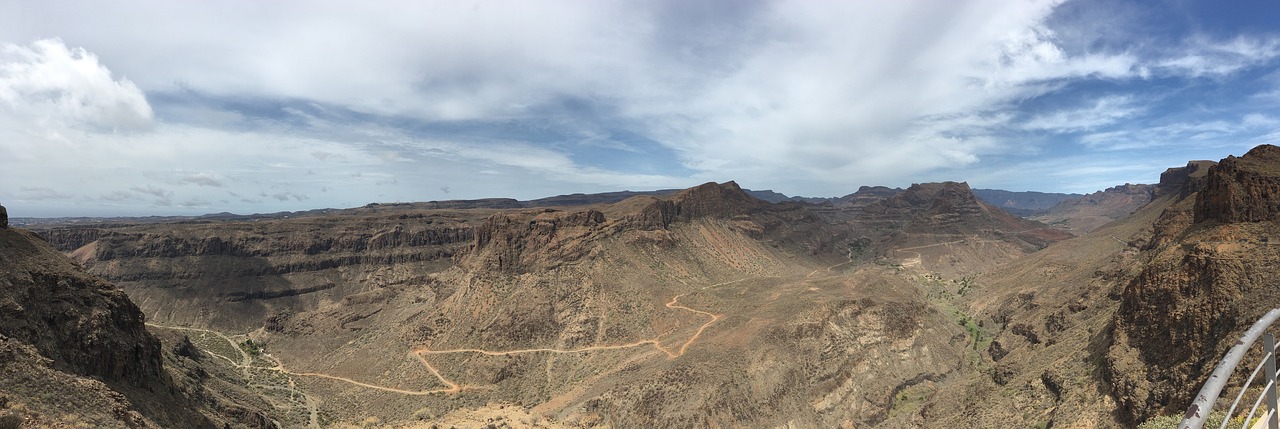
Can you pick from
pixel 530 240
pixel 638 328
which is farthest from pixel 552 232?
pixel 638 328

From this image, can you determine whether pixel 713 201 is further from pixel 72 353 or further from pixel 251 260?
pixel 72 353

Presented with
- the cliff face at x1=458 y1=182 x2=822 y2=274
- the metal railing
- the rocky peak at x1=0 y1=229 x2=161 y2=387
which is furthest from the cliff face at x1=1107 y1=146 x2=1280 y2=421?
the cliff face at x1=458 y1=182 x2=822 y2=274

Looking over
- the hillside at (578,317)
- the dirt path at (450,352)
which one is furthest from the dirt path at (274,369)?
the hillside at (578,317)

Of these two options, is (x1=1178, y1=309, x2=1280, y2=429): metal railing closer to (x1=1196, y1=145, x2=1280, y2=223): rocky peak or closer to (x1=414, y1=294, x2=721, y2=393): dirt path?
(x1=1196, y1=145, x2=1280, y2=223): rocky peak

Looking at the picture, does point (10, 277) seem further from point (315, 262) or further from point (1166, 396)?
point (315, 262)

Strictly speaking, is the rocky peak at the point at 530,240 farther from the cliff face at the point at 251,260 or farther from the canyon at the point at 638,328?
the cliff face at the point at 251,260

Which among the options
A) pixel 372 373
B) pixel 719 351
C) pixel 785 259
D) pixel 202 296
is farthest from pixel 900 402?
pixel 202 296
